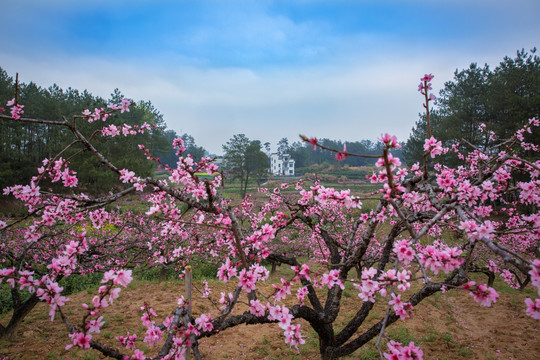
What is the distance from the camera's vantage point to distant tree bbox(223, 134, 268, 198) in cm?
2989

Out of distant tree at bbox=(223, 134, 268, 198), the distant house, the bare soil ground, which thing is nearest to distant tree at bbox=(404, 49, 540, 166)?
the bare soil ground

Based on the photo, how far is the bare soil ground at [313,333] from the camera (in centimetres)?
A: 462

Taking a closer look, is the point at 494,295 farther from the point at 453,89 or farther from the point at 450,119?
the point at 453,89

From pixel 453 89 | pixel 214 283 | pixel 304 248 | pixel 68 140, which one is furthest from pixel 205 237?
pixel 453 89

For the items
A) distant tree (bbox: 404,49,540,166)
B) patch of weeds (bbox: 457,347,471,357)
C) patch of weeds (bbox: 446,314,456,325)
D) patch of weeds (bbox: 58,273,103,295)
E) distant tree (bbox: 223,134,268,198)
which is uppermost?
distant tree (bbox: 404,49,540,166)

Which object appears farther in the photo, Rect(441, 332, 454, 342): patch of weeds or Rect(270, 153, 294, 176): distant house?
Rect(270, 153, 294, 176): distant house

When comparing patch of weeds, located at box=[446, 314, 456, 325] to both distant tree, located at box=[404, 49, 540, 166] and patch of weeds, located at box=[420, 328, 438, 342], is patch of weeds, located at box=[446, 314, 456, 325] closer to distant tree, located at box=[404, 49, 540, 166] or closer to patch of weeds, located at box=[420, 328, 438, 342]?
patch of weeds, located at box=[420, 328, 438, 342]

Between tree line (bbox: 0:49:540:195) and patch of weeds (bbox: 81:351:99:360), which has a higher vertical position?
tree line (bbox: 0:49:540:195)

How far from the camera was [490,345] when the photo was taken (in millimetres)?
5012

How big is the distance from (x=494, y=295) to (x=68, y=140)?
22975mm

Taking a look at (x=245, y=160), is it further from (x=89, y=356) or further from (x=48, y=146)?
(x=89, y=356)

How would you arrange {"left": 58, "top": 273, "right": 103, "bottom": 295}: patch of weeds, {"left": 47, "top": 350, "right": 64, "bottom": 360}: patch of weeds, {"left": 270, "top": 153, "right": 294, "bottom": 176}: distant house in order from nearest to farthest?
1. {"left": 47, "top": 350, "right": 64, "bottom": 360}: patch of weeds
2. {"left": 58, "top": 273, "right": 103, "bottom": 295}: patch of weeds
3. {"left": 270, "top": 153, "right": 294, "bottom": 176}: distant house

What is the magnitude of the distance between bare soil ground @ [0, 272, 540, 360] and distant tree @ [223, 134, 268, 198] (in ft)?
75.8

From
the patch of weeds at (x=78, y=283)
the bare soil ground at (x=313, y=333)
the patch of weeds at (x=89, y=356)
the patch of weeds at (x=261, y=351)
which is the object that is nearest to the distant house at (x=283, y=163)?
the patch of weeds at (x=78, y=283)
